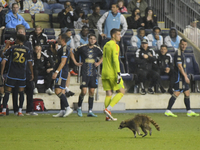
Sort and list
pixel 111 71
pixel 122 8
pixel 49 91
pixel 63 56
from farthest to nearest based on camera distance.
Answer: pixel 122 8, pixel 49 91, pixel 63 56, pixel 111 71

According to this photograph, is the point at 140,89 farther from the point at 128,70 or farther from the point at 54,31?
the point at 54,31

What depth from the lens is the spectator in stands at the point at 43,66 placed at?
44.4 feet

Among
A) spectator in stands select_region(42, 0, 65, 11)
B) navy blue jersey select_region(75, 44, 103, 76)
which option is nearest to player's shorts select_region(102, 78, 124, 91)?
navy blue jersey select_region(75, 44, 103, 76)

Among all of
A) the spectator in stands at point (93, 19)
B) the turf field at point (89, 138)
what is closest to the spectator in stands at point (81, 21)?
the spectator in stands at point (93, 19)

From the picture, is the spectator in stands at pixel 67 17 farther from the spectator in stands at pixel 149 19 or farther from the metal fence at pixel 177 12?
the metal fence at pixel 177 12

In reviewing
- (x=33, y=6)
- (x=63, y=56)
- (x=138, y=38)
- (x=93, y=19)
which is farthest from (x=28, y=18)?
(x=63, y=56)

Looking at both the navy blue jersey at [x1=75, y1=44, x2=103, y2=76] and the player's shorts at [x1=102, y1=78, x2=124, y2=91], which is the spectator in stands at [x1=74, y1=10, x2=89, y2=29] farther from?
the player's shorts at [x1=102, y1=78, x2=124, y2=91]

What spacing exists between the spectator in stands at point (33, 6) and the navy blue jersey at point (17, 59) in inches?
282

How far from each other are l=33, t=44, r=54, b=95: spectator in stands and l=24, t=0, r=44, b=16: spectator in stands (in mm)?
4427

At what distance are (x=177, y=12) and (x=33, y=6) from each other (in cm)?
616

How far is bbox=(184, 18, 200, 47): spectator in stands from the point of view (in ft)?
58.0

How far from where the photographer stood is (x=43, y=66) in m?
13.8

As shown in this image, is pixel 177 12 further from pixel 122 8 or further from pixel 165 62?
pixel 165 62

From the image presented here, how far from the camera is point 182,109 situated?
14602mm
